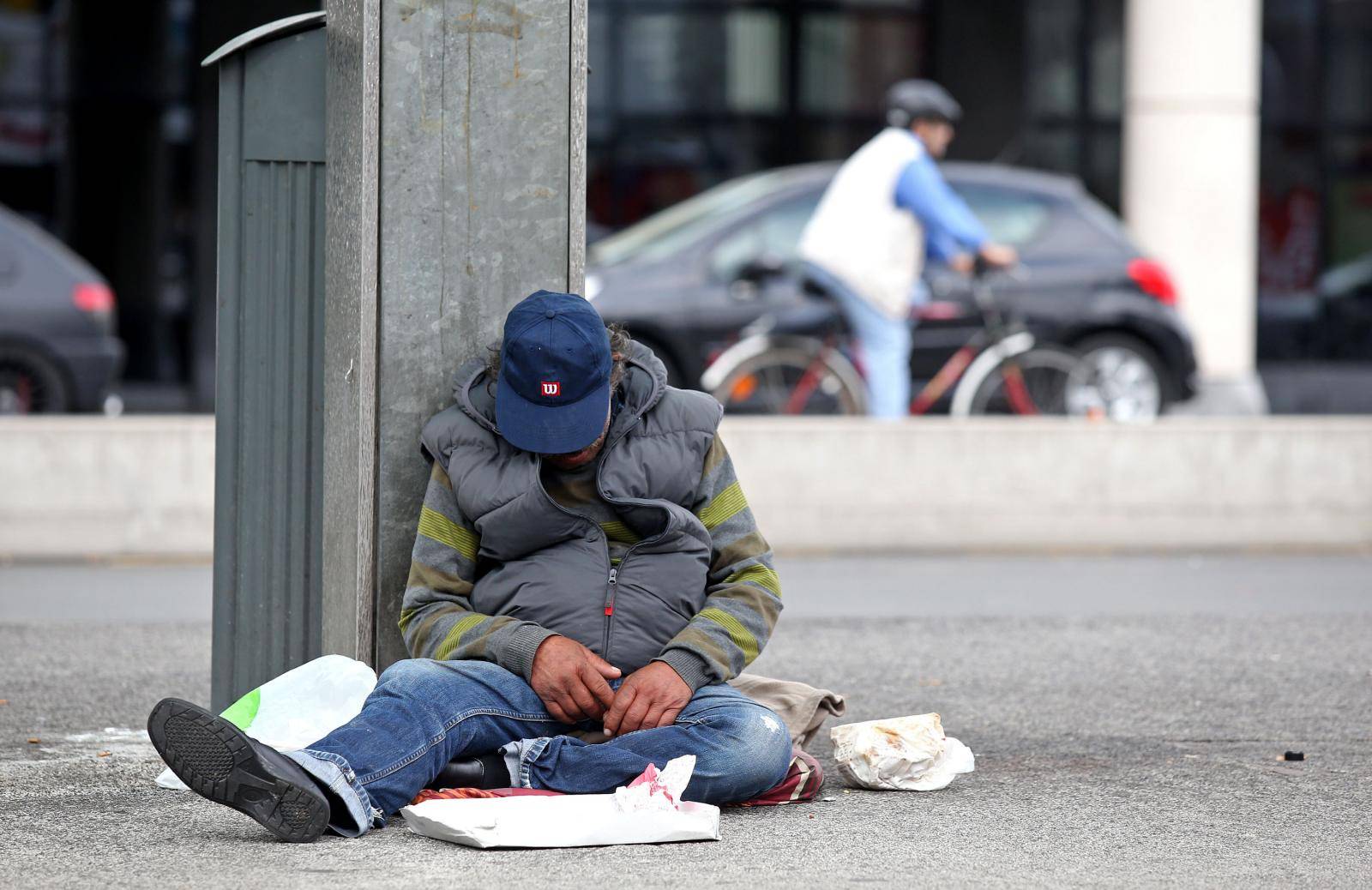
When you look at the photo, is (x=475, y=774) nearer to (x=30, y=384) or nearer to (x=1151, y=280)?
(x=1151, y=280)

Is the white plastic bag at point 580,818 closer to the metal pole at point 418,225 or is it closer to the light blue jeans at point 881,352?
the metal pole at point 418,225

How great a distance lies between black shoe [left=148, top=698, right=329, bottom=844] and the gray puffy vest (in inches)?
26.5

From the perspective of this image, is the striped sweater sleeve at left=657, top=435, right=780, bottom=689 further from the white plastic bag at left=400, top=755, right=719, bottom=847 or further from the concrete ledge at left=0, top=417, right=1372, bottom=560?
the concrete ledge at left=0, top=417, right=1372, bottom=560

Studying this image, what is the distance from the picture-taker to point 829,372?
11.2 meters

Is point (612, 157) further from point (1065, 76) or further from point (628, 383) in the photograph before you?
point (628, 383)

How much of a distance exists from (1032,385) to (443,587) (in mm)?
7492

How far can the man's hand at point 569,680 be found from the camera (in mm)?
4254

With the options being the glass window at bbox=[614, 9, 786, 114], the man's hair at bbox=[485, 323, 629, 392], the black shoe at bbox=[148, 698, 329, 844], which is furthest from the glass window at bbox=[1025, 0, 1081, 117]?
the black shoe at bbox=[148, 698, 329, 844]

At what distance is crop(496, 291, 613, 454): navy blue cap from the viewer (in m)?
4.25

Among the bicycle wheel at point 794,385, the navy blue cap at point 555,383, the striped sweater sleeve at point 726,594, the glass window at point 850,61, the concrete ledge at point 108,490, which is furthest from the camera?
the glass window at point 850,61

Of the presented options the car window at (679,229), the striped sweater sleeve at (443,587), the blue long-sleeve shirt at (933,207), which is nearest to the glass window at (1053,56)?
the car window at (679,229)

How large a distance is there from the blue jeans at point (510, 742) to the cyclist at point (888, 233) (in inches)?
243

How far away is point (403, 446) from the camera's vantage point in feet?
15.7

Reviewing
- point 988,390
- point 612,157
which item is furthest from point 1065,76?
point 988,390
